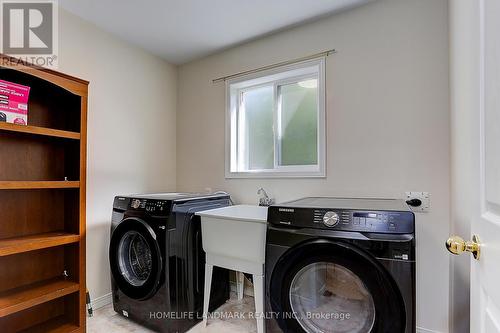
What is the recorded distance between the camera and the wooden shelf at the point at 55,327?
5.51 ft

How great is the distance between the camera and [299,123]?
2.38 m

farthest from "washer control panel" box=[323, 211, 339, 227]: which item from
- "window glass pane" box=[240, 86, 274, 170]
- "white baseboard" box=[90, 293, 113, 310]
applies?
"white baseboard" box=[90, 293, 113, 310]

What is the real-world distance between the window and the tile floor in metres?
1.16

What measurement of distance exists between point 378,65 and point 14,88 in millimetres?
2334

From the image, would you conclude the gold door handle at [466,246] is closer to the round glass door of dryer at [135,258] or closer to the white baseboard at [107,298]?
the round glass door of dryer at [135,258]

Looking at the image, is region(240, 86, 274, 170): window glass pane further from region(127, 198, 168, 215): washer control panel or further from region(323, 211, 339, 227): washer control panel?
region(323, 211, 339, 227): washer control panel

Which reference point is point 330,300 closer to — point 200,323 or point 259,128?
point 200,323

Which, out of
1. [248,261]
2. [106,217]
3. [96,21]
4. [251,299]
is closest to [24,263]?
[106,217]

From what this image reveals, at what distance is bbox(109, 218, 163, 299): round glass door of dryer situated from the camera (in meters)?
1.81

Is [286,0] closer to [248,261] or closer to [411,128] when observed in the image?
[411,128]

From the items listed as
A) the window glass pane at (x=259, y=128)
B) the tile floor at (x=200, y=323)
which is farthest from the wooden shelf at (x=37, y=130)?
the window glass pane at (x=259, y=128)

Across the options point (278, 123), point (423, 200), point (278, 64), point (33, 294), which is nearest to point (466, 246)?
point (423, 200)

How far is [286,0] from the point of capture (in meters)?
1.92

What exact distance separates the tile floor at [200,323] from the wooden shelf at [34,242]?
2.31 ft
